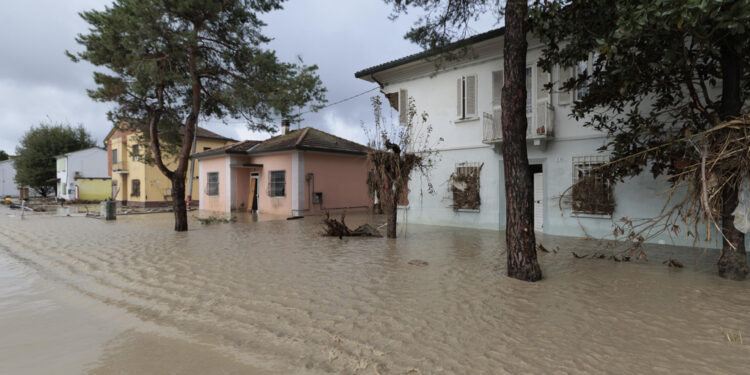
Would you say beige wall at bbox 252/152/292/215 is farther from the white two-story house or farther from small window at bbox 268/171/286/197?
the white two-story house

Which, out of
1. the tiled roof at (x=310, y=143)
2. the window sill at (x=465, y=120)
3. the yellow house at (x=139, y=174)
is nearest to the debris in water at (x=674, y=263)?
the window sill at (x=465, y=120)

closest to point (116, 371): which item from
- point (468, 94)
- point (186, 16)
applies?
point (186, 16)

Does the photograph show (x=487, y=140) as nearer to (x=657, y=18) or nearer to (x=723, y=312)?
(x=657, y=18)

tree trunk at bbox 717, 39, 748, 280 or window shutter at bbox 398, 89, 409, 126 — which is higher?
window shutter at bbox 398, 89, 409, 126

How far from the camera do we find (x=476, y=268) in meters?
6.18

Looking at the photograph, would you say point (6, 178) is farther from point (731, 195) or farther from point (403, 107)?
point (731, 195)

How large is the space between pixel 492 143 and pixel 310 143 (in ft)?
31.7

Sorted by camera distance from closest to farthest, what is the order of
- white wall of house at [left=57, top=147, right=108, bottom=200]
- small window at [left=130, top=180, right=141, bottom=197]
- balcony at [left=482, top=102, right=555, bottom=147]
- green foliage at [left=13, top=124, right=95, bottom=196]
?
balcony at [left=482, top=102, right=555, bottom=147]
small window at [left=130, top=180, right=141, bottom=197]
white wall of house at [left=57, top=147, right=108, bottom=200]
green foliage at [left=13, top=124, right=95, bottom=196]

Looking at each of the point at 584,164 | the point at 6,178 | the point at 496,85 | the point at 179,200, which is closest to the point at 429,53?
the point at 496,85

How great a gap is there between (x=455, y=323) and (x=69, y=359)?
→ 3.62 m

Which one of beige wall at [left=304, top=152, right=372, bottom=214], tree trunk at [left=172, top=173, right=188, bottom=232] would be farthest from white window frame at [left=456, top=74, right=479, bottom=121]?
tree trunk at [left=172, top=173, right=188, bottom=232]

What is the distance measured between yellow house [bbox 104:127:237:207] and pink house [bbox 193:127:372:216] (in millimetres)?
7163

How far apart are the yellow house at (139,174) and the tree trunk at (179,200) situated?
50.2 feet

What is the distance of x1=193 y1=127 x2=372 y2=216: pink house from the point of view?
55.6ft
